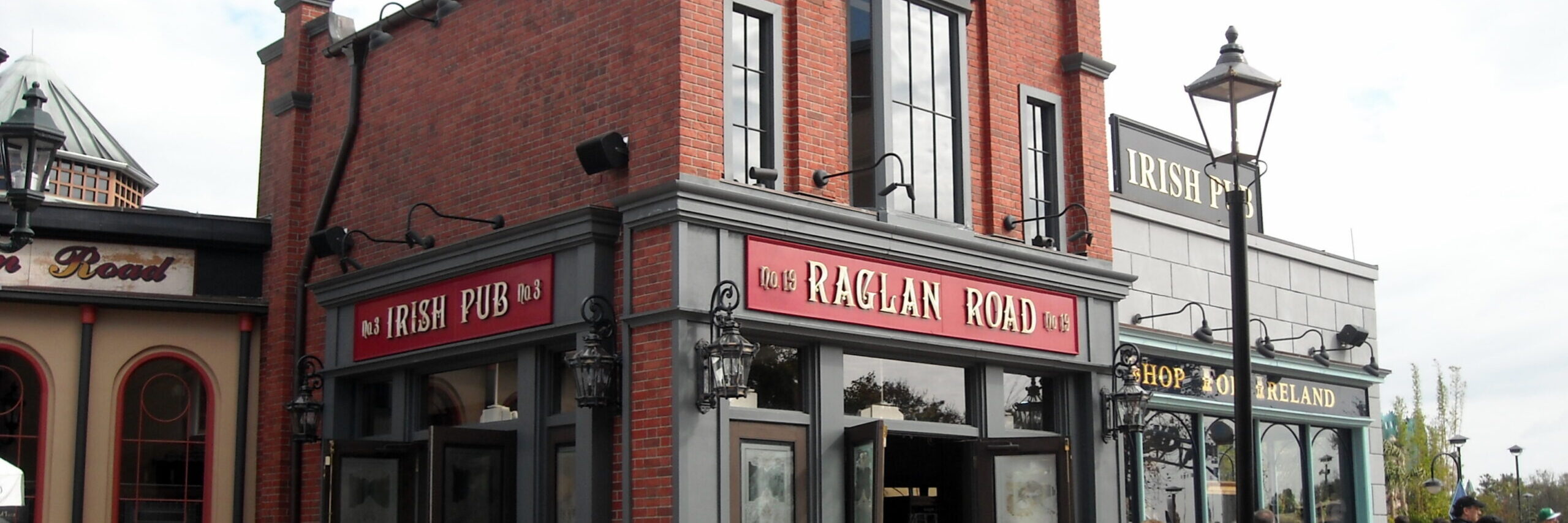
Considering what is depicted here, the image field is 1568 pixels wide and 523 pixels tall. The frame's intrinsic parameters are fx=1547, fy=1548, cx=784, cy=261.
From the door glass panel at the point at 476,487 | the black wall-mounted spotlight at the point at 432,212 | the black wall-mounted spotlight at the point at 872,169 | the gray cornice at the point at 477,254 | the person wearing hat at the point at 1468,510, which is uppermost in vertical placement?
the black wall-mounted spotlight at the point at 872,169

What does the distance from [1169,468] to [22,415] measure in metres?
11.9

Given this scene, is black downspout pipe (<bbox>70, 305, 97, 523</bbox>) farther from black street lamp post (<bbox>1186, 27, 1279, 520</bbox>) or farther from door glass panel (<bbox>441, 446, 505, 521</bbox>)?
black street lamp post (<bbox>1186, 27, 1279, 520</bbox>)

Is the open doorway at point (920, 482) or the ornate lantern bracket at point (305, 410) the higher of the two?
the ornate lantern bracket at point (305, 410)

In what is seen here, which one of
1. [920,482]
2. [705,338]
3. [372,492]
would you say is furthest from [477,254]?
[920,482]

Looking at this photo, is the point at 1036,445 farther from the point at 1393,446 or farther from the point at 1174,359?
the point at 1393,446

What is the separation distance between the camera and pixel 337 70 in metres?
15.2

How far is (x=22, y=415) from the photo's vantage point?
46.4ft

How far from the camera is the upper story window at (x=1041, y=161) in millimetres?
14102

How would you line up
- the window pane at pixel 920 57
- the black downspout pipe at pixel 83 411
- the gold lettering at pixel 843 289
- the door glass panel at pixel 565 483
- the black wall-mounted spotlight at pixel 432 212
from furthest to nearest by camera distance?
the black downspout pipe at pixel 83 411, the window pane at pixel 920 57, the black wall-mounted spotlight at pixel 432 212, the door glass panel at pixel 565 483, the gold lettering at pixel 843 289

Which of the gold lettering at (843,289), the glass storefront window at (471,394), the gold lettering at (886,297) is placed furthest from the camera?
the glass storefront window at (471,394)

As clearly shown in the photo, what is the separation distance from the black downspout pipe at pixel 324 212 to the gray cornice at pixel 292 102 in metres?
0.68

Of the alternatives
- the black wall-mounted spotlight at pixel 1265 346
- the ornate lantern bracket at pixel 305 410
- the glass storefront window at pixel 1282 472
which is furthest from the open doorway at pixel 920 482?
the ornate lantern bracket at pixel 305 410

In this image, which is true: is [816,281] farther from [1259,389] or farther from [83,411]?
[1259,389]

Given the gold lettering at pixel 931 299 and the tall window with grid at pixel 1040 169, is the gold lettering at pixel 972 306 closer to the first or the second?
the gold lettering at pixel 931 299
